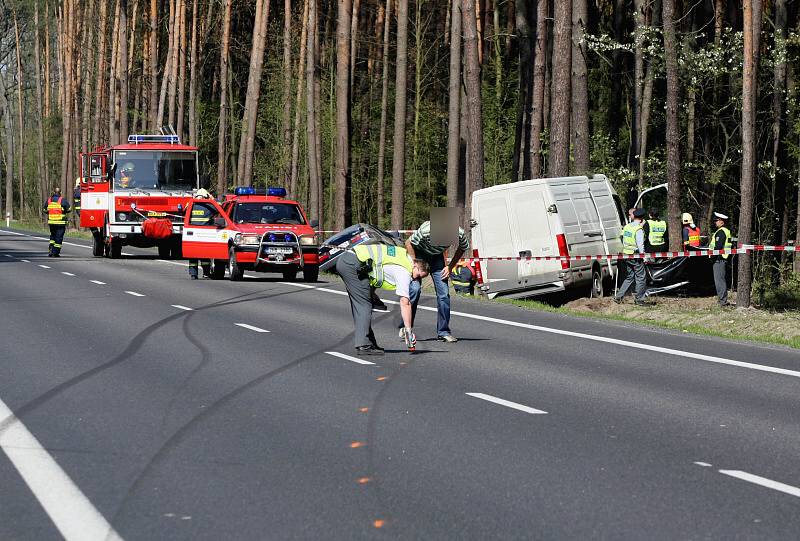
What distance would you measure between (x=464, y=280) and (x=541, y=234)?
3662 mm

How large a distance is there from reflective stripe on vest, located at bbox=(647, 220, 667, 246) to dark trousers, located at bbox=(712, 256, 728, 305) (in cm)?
137

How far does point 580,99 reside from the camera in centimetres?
3045

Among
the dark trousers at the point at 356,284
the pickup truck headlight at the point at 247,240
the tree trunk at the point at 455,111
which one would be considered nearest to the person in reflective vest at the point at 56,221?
the tree trunk at the point at 455,111

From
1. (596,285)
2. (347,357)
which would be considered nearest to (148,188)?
(596,285)

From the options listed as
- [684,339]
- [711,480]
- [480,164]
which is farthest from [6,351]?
[480,164]

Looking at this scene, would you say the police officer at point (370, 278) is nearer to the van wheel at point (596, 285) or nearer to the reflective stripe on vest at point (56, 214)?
the van wheel at point (596, 285)

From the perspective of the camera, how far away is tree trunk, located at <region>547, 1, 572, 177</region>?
96.4 ft

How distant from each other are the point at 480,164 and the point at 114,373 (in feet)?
59.6

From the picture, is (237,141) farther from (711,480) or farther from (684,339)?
(711,480)

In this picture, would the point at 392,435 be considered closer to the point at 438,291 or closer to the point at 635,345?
the point at 438,291

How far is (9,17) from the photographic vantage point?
114875 mm

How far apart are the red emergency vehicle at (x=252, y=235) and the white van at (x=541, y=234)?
5.04 m

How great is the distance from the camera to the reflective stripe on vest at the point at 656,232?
23.9 meters

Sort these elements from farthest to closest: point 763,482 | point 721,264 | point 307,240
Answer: point 307,240 → point 721,264 → point 763,482
